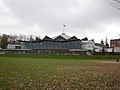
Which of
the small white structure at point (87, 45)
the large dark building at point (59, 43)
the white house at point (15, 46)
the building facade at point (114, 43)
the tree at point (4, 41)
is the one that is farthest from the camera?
the building facade at point (114, 43)

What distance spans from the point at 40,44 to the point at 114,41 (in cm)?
6270

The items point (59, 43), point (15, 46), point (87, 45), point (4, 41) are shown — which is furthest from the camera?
point (15, 46)

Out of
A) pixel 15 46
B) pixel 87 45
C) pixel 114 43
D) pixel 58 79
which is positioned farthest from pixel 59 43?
pixel 58 79

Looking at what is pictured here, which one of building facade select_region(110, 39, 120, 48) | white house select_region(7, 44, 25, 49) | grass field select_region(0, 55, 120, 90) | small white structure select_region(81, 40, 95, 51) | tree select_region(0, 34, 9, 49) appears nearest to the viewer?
grass field select_region(0, 55, 120, 90)

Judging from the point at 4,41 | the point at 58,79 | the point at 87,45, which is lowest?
the point at 58,79

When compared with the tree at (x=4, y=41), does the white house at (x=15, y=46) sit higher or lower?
lower

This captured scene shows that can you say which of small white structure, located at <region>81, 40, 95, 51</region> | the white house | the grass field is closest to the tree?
the white house

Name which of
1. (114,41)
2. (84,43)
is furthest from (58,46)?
(114,41)

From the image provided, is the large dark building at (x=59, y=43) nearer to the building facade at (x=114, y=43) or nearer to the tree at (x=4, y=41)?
the tree at (x=4, y=41)

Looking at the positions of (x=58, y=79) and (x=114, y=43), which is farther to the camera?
(x=114, y=43)

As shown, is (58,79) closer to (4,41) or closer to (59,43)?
(59,43)

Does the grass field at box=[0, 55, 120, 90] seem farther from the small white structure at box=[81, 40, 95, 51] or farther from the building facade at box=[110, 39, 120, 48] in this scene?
the building facade at box=[110, 39, 120, 48]

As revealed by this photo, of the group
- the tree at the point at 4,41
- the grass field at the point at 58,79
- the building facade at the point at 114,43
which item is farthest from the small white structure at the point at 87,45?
the grass field at the point at 58,79

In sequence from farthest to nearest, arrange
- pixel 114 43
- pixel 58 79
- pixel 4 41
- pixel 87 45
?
pixel 114 43
pixel 4 41
pixel 87 45
pixel 58 79
